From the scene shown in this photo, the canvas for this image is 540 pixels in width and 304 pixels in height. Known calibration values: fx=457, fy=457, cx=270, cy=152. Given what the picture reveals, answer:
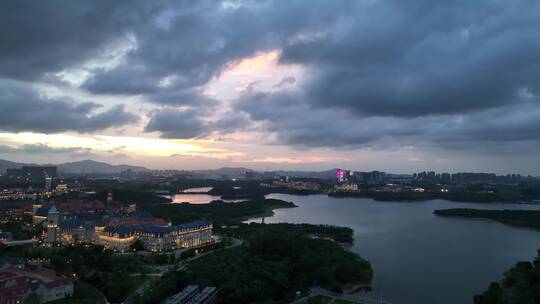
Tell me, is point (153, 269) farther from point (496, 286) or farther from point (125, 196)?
point (125, 196)

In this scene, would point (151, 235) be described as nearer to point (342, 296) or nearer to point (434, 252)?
point (342, 296)

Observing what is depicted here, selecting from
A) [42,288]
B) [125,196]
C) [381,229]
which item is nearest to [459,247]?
[381,229]

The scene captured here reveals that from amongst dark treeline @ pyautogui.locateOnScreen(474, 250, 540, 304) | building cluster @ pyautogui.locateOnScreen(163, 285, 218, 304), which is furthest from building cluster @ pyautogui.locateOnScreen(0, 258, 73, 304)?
dark treeline @ pyautogui.locateOnScreen(474, 250, 540, 304)

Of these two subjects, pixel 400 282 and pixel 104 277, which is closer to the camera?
pixel 104 277

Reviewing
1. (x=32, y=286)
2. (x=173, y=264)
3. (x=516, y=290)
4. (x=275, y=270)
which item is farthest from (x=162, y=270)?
(x=516, y=290)

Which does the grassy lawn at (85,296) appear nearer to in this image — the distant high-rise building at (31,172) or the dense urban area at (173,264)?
the dense urban area at (173,264)

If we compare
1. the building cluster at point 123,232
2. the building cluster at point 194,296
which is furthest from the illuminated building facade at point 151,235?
the building cluster at point 194,296

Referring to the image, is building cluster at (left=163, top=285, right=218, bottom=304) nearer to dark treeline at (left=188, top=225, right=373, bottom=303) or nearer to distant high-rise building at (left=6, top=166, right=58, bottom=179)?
dark treeline at (left=188, top=225, right=373, bottom=303)
